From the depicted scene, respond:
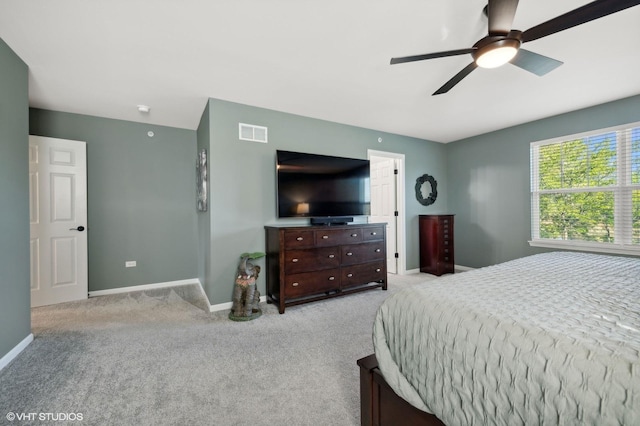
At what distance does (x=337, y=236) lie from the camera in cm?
337

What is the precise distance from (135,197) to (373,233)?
3.49 meters

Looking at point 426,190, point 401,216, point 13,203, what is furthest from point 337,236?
point 13,203

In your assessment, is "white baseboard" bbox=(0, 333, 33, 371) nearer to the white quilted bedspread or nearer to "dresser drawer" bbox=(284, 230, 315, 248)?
"dresser drawer" bbox=(284, 230, 315, 248)

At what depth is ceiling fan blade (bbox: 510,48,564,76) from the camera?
182 centimetres

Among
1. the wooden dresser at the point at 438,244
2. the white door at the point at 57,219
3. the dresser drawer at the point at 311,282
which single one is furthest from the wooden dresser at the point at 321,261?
the white door at the point at 57,219

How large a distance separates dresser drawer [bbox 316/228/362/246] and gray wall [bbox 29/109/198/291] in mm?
2305

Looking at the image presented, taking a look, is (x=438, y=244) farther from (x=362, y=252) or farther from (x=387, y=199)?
(x=362, y=252)

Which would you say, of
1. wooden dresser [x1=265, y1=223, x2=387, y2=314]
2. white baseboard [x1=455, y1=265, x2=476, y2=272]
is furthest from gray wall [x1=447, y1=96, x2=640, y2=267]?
wooden dresser [x1=265, y1=223, x2=387, y2=314]

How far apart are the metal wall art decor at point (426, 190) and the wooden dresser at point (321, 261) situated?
1626 mm

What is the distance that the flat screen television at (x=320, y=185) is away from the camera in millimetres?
3367

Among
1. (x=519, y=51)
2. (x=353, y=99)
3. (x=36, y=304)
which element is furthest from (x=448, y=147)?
(x=36, y=304)

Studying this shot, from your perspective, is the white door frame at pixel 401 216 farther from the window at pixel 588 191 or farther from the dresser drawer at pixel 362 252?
the window at pixel 588 191

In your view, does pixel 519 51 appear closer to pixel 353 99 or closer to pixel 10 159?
pixel 353 99

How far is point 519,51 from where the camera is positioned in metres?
1.80
